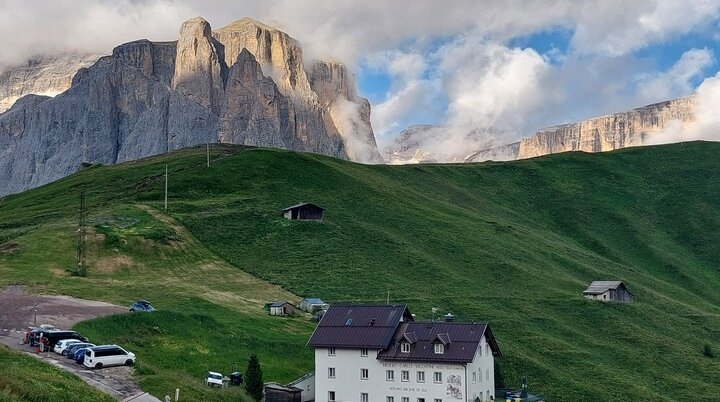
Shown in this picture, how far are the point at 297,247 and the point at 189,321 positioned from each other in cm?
3724

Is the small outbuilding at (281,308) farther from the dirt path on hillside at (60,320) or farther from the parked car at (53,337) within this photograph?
the parked car at (53,337)

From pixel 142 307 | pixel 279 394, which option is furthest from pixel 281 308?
pixel 279 394

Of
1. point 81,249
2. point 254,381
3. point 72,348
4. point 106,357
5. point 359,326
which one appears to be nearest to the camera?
point 106,357

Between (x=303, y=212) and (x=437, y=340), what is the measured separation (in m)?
57.8

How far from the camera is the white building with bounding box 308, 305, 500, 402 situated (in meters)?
60.6

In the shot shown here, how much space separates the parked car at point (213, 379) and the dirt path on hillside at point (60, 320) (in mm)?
5713

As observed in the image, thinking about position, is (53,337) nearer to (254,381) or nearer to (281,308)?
(254,381)

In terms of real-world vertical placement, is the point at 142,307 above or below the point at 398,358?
above

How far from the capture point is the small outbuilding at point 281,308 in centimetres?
8256

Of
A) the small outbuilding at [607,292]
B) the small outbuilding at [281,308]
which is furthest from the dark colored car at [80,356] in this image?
the small outbuilding at [607,292]

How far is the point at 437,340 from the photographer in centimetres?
6138

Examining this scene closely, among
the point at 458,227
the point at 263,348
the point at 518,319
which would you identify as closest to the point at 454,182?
the point at 458,227

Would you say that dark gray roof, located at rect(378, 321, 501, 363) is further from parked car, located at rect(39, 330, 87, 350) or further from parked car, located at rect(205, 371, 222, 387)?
parked car, located at rect(39, 330, 87, 350)

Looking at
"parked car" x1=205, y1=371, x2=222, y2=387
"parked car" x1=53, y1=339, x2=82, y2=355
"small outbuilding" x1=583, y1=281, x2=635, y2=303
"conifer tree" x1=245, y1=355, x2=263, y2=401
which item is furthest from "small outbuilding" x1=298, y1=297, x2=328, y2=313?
"small outbuilding" x1=583, y1=281, x2=635, y2=303
